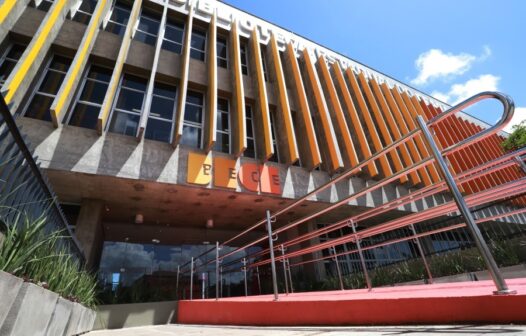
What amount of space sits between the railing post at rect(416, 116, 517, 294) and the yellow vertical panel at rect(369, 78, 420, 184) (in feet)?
40.2

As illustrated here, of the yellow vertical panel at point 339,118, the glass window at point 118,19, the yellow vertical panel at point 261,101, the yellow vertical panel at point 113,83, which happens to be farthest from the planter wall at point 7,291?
the glass window at point 118,19

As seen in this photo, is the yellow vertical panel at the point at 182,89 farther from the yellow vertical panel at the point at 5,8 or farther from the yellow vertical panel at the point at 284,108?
the yellow vertical panel at the point at 5,8

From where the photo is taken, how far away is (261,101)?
10.8 metres

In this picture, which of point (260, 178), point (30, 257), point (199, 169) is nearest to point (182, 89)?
point (199, 169)

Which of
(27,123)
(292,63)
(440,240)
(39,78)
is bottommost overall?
(440,240)

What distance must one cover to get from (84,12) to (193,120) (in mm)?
5970

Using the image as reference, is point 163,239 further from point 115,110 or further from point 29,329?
point 29,329

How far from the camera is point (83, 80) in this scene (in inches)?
368

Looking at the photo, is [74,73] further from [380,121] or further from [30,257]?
[380,121]

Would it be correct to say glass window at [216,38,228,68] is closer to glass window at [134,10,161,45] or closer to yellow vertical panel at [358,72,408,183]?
glass window at [134,10,161,45]

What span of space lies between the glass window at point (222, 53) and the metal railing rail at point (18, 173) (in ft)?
36.5

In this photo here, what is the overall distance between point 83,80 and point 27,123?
3.07 meters

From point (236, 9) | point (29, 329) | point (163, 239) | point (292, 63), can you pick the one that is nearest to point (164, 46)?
point (236, 9)

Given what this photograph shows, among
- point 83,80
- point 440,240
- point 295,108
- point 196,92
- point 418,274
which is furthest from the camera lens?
point 440,240
